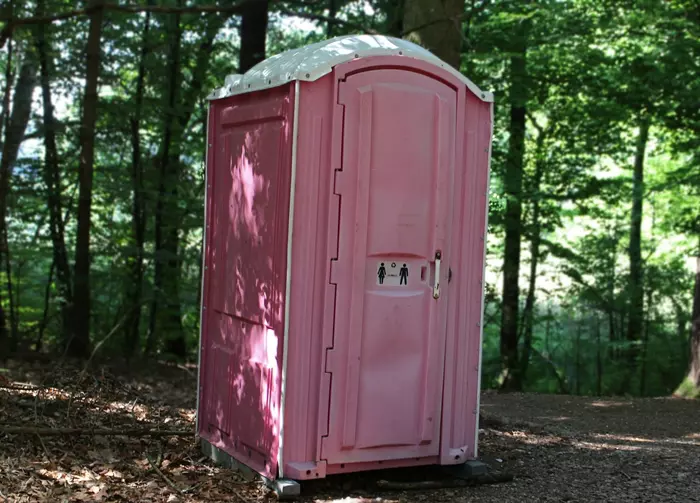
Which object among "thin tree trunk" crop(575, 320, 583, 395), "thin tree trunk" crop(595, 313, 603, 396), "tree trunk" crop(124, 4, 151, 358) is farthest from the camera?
"thin tree trunk" crop(575, 320, 583, 395)

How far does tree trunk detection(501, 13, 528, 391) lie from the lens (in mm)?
11836

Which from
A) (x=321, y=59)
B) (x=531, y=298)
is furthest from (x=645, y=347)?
(x=321, y=59)

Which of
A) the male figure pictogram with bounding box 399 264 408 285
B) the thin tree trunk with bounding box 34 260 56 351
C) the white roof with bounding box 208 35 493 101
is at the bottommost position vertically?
the thin tree trunk with bounding box 34 260 56 351

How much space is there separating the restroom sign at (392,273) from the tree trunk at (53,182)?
679 cm

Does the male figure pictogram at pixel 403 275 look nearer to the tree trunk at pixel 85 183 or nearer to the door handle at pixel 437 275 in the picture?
the door handle at pixel 437 275

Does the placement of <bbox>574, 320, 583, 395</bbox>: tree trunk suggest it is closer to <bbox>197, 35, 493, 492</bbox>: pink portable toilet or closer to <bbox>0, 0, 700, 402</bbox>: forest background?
<bbox>0, 0, 700, 402</bbox>: forest background

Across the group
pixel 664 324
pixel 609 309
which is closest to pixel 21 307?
pixel 609 309

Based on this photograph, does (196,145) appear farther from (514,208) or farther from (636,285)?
(636,285)

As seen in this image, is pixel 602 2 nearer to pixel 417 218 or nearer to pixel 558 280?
pixel 558 280

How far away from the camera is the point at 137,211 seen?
1244 cm

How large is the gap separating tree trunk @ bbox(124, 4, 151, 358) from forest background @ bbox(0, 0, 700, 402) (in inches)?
1.5

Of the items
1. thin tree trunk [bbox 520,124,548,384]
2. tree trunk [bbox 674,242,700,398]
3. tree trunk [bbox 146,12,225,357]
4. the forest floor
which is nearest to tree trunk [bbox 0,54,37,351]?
tree trunk [bbox 146,12,225,357]

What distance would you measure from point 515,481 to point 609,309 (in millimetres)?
11834

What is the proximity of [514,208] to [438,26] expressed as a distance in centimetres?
668
